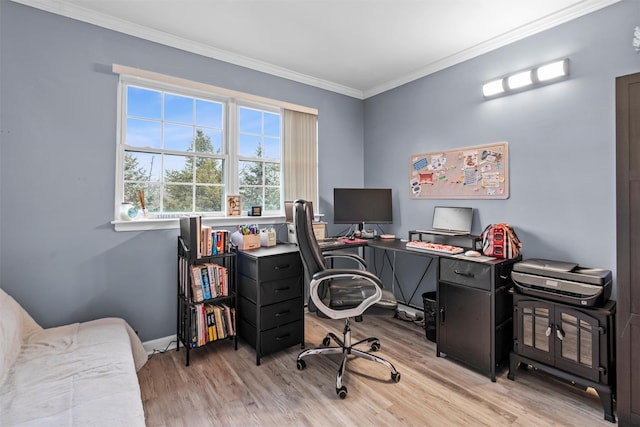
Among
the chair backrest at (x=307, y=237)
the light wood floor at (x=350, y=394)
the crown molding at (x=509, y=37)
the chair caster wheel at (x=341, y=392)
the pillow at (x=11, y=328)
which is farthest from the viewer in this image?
the crown molding at (x=509, y=37)

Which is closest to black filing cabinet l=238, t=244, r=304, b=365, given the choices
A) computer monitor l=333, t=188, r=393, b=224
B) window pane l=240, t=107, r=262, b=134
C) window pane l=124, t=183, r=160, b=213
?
window pane l=124, t=183, r=160, b=213

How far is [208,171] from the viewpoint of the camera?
9.68 feet

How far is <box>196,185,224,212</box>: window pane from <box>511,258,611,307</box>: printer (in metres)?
2.52

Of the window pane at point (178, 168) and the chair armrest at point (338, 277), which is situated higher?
the window pane at point (178, 168)

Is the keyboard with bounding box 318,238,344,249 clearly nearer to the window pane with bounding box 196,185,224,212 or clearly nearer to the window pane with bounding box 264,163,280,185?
the window pane with bounding box 264,163,280,185

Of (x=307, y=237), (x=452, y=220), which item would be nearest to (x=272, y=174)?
(x=307, y=237)

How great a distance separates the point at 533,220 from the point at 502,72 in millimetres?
1290

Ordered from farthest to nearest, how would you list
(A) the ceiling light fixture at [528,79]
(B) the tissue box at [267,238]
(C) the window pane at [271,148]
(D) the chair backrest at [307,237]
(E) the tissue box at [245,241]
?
(C) the window pane at [271,148] → (B) the tissue box at [267,238] → (E) the tissue box at [245,241] → (A) the ceiling light fixture at [528,79] → (D) the chair backrest at [307,237]

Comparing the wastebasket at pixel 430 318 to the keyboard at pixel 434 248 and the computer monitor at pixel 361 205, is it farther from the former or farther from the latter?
the computer monitor at pixel 361 205

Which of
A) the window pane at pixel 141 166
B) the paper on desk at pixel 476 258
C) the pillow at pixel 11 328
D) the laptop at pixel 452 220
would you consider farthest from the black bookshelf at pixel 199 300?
the laptop at pixel 452 220

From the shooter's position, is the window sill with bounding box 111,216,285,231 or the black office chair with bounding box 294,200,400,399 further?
the window sill with bounding box 111,216,285,231

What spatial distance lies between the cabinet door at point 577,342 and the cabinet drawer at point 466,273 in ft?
1.44

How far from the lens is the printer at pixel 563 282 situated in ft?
6.08

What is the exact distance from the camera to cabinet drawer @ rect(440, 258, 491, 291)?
2186 millimetres
